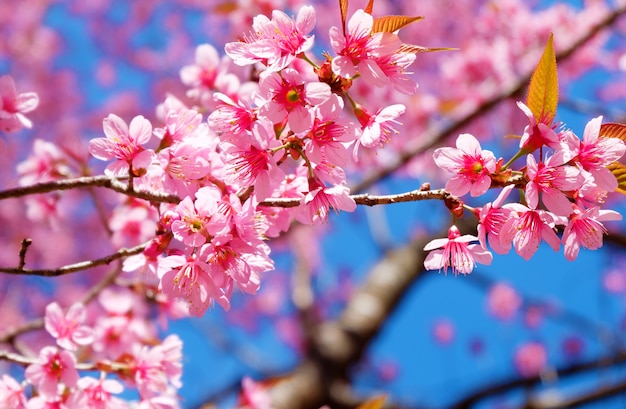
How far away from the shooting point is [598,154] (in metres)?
1.21

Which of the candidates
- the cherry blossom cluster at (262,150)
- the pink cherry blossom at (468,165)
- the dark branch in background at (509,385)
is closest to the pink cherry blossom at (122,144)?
the cherry blossom cluster at (262,150)

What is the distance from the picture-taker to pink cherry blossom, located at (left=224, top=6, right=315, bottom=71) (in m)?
1.21

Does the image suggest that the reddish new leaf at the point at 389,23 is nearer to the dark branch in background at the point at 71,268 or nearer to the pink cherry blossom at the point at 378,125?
the pink cherry blossom at the point at 378,125

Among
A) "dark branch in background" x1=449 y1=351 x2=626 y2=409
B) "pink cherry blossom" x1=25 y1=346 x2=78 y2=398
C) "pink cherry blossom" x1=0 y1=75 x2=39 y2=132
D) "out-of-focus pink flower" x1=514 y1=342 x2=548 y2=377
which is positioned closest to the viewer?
"pink cherry blossom" x1=25 y1=346 x2=78 y2=398

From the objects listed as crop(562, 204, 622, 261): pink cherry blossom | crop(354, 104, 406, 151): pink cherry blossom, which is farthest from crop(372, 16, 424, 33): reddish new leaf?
crop(562, 204, 622, 261): pink cherry blossom

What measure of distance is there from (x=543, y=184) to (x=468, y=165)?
0.15m

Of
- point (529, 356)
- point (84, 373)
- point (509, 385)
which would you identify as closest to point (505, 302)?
point (529, 356)

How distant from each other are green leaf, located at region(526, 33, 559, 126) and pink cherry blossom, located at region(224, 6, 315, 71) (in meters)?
0.46

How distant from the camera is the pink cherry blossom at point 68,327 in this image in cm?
157

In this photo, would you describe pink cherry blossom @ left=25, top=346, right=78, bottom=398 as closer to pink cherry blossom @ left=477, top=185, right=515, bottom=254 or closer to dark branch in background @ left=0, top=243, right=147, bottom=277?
dark branch in background @ left=0, top=243, right=147, bottom=277

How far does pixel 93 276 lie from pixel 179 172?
694 cm

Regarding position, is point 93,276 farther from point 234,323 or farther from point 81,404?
point 81,404

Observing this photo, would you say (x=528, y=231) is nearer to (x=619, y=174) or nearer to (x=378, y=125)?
(x=619, y=174)

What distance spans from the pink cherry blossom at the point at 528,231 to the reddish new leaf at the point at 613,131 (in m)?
0.23
